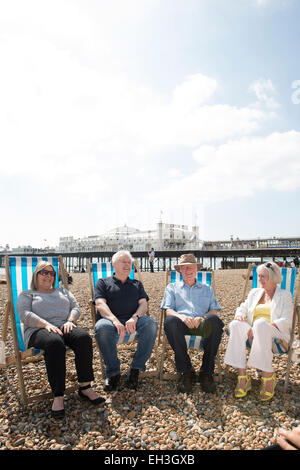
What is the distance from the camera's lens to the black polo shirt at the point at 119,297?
2768 mm

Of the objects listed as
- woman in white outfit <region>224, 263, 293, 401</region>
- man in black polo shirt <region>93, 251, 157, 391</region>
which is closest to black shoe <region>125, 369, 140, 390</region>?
man in black polo shirt <region>93, 251, 157, 391</region>

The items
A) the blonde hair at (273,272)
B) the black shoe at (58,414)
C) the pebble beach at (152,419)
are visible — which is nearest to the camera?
the pebble beach at (152,419)

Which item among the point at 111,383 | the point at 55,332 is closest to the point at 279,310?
the point at 111,383

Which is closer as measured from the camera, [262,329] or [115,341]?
[262,329]

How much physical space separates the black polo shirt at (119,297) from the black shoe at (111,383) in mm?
476

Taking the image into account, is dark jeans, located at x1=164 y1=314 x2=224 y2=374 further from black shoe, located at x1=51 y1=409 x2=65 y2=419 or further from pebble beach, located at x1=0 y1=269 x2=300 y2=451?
black shoe, located at x1=51 y1=409 x2=65 y2=419

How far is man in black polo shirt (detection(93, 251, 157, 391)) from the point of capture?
98.1 inches

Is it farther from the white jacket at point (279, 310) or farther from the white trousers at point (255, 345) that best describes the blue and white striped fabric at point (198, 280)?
the white jacket at point (279, 310)

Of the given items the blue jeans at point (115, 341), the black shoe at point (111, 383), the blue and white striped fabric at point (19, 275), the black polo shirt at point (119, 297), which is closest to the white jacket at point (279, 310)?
the blue jeans at point (115, 341)

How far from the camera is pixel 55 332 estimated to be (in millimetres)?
2299

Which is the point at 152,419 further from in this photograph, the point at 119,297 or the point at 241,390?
the point at 119,297

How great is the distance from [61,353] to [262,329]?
61.2 inches

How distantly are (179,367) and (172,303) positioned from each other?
0.58 m
